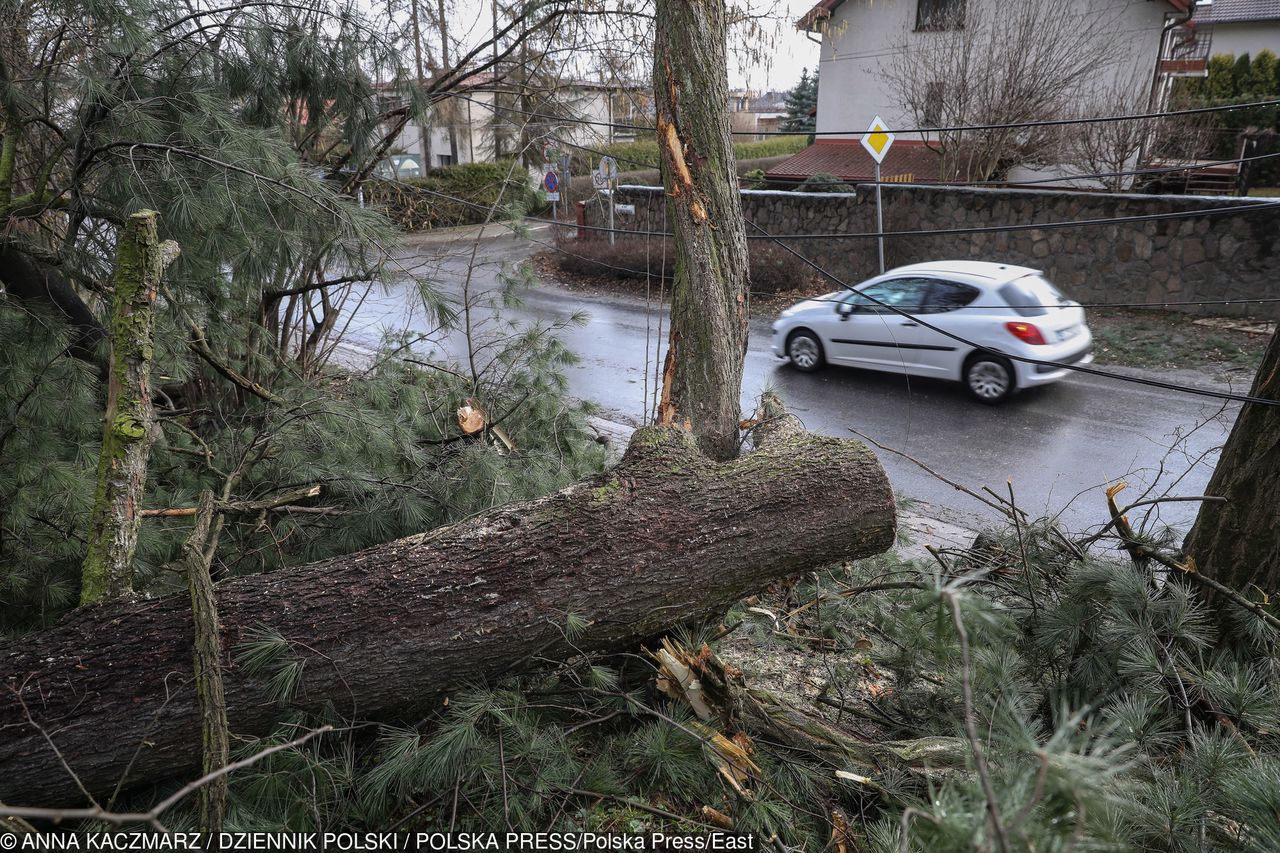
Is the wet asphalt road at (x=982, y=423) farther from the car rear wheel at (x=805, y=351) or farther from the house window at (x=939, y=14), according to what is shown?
the house window at (x=939, y=14)

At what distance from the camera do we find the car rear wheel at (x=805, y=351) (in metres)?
11.1

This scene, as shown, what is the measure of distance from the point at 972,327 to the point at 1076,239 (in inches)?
195

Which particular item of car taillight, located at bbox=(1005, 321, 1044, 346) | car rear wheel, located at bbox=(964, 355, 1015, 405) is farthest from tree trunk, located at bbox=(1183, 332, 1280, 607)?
car rear wheel, located at bbox=(964, 355, 1015, 405)

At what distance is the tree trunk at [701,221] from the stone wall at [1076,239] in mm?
5604

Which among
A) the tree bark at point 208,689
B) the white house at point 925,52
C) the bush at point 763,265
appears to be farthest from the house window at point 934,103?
the tree bark at point 208,689

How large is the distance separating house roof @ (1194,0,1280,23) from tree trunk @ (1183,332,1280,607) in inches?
1295

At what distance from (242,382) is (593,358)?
776 centimetres

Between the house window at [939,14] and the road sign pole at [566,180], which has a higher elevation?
the house window at [939,14]

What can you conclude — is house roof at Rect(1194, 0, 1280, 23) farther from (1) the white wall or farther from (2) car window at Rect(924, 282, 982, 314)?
(2) car window at Rect(924, 282, 982, 314)

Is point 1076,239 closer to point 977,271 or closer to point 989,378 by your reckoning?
point 977,271

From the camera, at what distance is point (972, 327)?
9500mm

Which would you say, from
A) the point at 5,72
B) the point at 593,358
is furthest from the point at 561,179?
the point at 5,72

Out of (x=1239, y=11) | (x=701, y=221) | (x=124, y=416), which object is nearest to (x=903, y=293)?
(x=701, y=221)

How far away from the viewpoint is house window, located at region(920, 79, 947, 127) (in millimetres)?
17250
